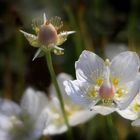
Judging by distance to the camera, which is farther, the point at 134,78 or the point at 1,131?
the point at 1,131

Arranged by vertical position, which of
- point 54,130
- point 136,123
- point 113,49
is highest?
point 113,49

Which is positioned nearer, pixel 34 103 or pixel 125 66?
pixel 125 66

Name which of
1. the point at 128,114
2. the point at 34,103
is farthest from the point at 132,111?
the point at 34,103

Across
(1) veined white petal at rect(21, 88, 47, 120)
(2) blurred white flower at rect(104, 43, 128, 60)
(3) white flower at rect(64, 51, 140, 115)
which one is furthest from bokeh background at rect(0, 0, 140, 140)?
(3) white flower at rect(64, 51, 140, 115)

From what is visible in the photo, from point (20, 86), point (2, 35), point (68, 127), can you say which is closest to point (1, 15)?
point (2, 35)

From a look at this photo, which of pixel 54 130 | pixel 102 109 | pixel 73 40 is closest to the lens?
pixel 102 109

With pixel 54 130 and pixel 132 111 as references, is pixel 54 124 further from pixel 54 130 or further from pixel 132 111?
pixel 132 111

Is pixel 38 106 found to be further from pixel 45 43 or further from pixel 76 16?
pixel 76 16
